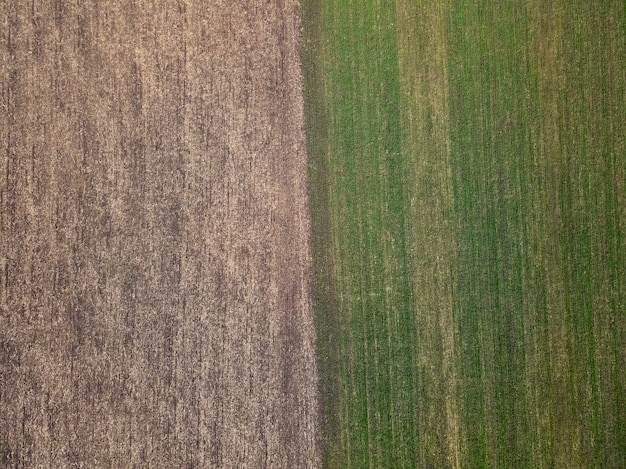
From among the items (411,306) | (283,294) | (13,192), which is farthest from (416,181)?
(13,192)

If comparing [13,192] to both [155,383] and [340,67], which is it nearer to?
[155,383]

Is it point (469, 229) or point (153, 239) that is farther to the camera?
point (469, 229)

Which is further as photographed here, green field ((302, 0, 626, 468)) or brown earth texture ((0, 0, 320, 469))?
green field ((302, 0, 626, 468))

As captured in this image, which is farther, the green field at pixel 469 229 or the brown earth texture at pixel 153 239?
the green field at pixel 469 229
